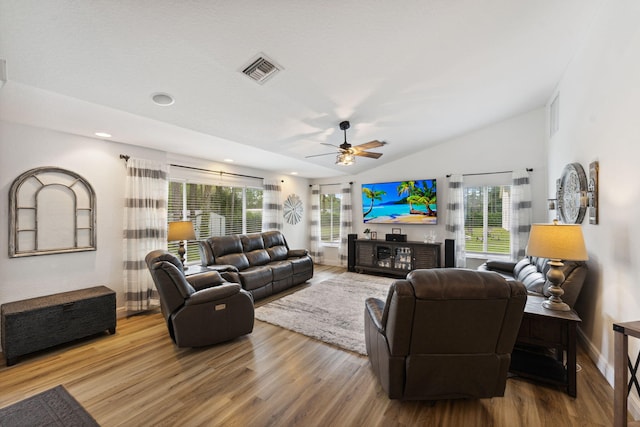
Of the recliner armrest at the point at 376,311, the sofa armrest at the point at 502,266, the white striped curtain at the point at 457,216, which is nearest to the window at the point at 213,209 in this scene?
the recliner armrest at the point at 376,311

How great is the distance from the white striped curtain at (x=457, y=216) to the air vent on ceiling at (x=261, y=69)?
4389 millimetres

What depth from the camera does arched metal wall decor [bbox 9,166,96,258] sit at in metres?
2.91

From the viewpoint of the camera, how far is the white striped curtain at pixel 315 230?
7332 mm

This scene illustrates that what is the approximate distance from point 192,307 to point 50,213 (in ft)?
7.11

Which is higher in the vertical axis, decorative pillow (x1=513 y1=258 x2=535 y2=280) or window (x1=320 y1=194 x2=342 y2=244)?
window (x1=320 y1=194 x2=342 y2=244)

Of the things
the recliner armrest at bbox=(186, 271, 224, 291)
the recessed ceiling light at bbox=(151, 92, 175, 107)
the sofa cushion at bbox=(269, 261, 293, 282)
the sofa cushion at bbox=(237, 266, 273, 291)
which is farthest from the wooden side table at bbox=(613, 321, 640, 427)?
the sofa cushion at bbox=(269, 261, 293, 282)

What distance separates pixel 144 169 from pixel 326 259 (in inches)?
191

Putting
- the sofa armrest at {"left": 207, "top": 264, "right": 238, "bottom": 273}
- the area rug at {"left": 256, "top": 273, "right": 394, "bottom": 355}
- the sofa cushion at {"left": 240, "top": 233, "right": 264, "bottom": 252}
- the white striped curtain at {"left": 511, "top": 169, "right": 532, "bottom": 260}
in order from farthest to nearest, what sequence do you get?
the sofa cushion at {"left": 240, "top": 233, "right": 264, "bottom": 252}
the white striped curtain at {"left": 511, "top": 169, "right": 532, "bottom": 260}
the sofa armrest at {"left": 207, "top": 264, "right": 238, "bottom": 273}
the area rug at {"left": 256, "top": 273, "right": 394, "bottom": 355}

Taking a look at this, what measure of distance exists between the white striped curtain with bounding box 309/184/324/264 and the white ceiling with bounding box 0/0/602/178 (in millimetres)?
3522

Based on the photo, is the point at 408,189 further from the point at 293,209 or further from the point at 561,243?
the point at 561,243

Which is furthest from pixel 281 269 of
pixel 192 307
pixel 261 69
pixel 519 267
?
pixel 519 267

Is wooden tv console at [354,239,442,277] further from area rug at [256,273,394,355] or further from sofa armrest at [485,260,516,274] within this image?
sofa armrest at [485,260,516,274]

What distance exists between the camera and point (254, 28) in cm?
200

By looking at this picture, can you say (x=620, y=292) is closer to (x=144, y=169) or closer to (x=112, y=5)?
(x=112, y=5)
